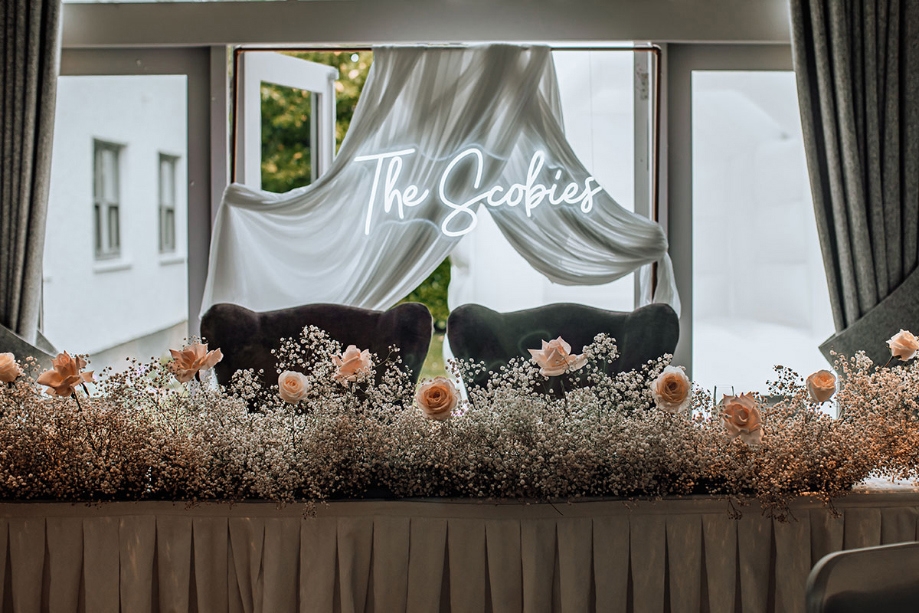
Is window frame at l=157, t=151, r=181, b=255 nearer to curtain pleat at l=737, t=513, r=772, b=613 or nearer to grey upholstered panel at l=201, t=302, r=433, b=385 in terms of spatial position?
grey upholstered panel at l=201, t=302, r=433, b=385

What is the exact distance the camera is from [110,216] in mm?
3545

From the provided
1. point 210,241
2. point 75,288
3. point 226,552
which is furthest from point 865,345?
point 75,288

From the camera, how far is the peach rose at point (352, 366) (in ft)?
5.08

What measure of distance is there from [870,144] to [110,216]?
3832 millimetres

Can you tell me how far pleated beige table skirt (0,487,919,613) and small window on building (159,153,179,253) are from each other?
89.3 inches

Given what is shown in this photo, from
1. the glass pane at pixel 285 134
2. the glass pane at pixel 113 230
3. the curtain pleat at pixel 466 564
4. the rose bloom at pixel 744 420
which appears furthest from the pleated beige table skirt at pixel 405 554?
the glass pane at pixel 285 134

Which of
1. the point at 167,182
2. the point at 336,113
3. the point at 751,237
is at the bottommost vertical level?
the point at 751,237

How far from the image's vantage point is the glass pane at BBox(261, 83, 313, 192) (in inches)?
154

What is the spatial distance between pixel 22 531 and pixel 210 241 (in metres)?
2.24

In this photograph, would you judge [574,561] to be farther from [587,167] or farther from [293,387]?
[587,167]

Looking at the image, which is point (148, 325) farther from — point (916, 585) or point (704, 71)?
point (916, 585)

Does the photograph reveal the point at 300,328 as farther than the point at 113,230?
No

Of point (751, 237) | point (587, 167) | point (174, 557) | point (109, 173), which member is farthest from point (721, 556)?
point (109, 173)

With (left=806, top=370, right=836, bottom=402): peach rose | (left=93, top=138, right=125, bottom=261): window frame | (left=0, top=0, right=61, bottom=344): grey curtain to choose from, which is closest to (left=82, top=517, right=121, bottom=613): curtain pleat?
(left=806, top=370, right=836, bottom=402): peach rose
